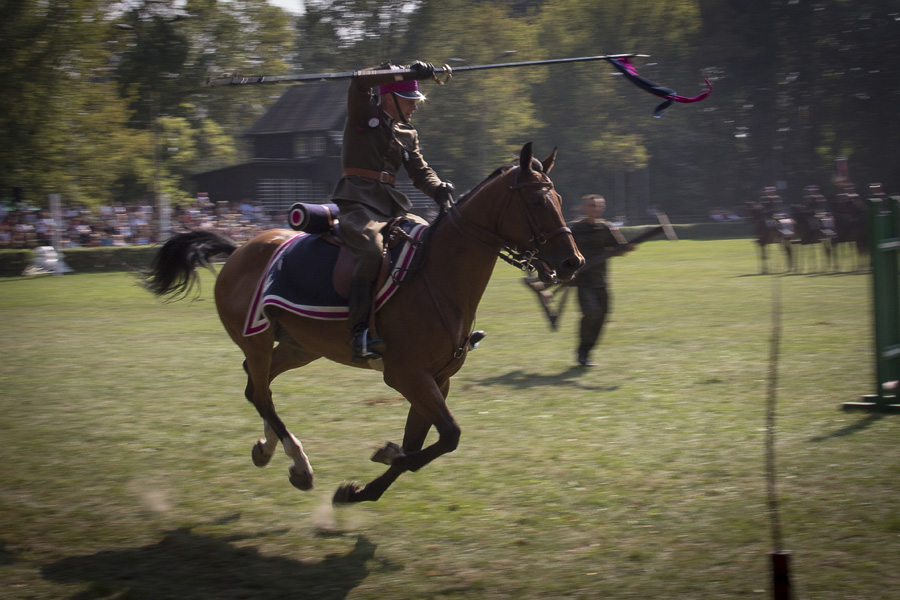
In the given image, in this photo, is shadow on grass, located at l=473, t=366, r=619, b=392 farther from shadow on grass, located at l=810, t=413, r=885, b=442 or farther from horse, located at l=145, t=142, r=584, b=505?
horse, located at l=145, t=142, r=584, b=505

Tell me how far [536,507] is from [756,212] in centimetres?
2367

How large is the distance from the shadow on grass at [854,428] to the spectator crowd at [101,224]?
27.7 metres

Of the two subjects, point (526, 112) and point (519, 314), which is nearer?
point (519, 314)

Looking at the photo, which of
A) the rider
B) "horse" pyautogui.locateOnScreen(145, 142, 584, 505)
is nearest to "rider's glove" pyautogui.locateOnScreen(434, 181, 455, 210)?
the rider

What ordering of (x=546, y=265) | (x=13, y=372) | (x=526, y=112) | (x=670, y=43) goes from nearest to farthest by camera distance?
(x=546, y=265), (x=13, y=372), (x=526, y=112), (x=670, y=43)

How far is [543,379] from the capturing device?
1127 centimetres

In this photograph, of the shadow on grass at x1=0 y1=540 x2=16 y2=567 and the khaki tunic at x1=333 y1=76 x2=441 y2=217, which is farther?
the khaki tunic at x1=333 y1=76 x2=441 y2=217

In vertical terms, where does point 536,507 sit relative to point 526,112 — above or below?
below

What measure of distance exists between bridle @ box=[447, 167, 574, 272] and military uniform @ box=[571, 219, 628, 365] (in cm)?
600

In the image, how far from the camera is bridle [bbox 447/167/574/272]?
5758 mm

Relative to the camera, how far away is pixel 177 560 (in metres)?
5.41

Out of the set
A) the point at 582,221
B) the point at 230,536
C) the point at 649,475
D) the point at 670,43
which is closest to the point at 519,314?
the point at 582,221

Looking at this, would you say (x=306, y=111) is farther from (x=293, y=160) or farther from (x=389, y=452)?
(x=389, y=452)

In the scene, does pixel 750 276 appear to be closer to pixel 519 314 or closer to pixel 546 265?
pixel 519 314
